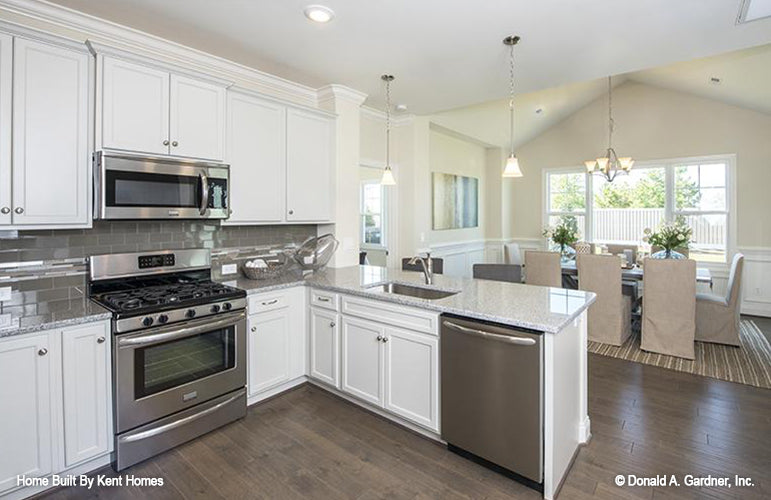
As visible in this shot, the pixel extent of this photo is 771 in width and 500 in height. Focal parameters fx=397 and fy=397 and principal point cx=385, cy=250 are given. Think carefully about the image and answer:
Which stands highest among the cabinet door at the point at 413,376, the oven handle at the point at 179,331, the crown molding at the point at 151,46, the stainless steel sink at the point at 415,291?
the crown molding at the point at 151,46

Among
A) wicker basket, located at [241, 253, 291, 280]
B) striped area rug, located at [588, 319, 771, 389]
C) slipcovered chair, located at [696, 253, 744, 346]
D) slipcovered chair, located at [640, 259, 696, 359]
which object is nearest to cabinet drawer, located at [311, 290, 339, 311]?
wicker basket, located at [241, 253, 291, 280]

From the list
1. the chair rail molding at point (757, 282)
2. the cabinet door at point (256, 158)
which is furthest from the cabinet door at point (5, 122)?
the chair rail molding at point (757, 282)

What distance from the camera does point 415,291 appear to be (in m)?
3.13

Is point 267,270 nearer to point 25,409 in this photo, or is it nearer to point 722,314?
point 25,409

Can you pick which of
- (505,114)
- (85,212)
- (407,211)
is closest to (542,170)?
(505,114)

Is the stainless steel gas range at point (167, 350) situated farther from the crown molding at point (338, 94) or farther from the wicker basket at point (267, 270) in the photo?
the crown molding at point (338, 94)

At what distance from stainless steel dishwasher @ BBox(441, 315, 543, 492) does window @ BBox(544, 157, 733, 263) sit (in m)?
5.76

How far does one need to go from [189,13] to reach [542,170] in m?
6.65

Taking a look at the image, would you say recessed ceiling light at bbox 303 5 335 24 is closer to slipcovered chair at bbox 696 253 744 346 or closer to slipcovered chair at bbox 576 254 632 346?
slipcovered chair at bbox 576 254 632 346

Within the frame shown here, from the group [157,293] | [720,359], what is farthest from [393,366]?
[720,359]

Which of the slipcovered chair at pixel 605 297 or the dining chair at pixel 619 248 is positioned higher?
the dining chair at pixel 619 248

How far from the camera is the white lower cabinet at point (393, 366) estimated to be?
8.13ft

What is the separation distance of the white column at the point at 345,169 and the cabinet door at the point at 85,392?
7.28 ft

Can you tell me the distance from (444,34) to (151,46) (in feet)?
7.03
